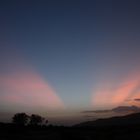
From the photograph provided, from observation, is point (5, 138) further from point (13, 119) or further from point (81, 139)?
point (13, 119)

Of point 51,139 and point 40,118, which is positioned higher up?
point 40,118

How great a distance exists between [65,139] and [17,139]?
10.4m

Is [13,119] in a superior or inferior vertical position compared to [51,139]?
superior

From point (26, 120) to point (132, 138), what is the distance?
112 m

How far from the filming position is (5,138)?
170 ft

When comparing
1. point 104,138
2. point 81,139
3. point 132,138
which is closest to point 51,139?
point 81,139

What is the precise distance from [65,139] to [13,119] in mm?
110135

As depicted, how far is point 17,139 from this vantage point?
172ft

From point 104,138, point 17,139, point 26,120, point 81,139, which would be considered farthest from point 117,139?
point 26,120

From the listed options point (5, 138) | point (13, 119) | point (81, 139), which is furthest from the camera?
point (13, 119)

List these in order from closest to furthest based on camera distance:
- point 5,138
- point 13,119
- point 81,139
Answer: point 5,138 → point 81,139 → point 13,119

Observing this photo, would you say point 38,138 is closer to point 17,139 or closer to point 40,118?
point 17,139

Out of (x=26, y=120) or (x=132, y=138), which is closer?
(x=132, y=138)

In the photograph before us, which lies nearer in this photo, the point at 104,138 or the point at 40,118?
the point at 104,138
